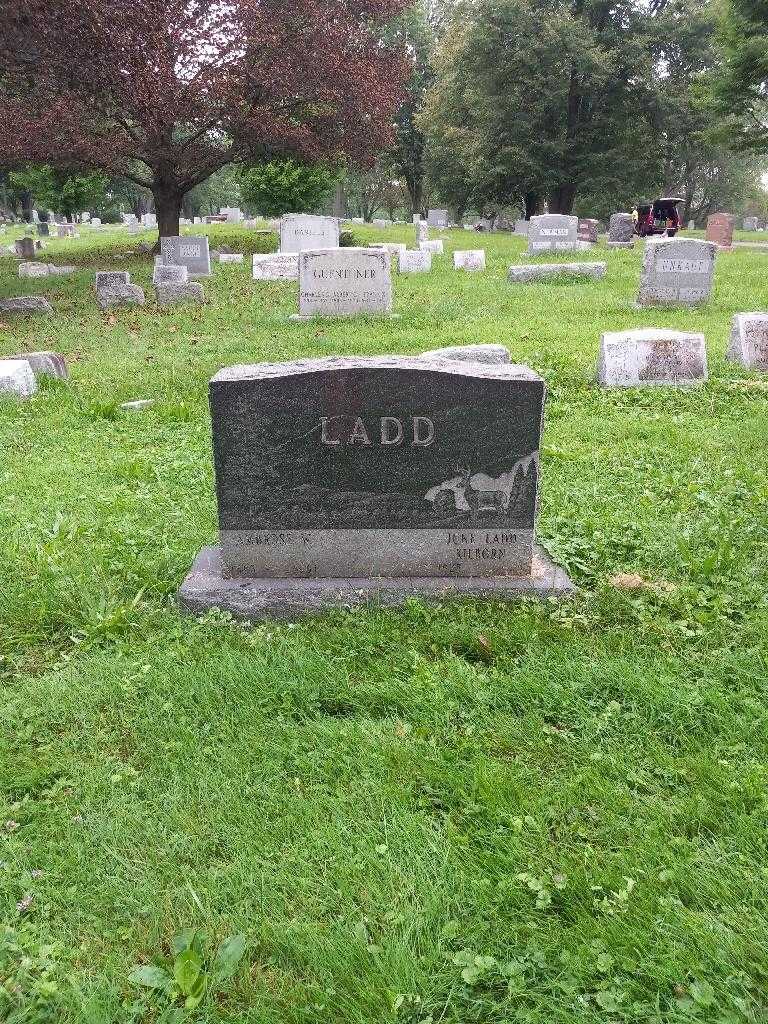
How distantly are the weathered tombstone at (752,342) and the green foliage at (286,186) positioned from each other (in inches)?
940

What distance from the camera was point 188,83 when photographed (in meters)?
18.9

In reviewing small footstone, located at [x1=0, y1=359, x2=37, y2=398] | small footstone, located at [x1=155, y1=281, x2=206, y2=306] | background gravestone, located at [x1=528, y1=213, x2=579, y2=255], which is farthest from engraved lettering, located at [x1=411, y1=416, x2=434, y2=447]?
background gravestone, located at [x1=528, y1=213, x2=579, y2=255]

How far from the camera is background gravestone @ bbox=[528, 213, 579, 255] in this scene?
23.8 metres

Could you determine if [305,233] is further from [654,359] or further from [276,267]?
[654,359]

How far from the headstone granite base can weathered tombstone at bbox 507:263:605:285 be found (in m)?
14.5

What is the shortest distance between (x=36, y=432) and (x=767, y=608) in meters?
6.08

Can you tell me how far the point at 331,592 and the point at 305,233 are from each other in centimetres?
1982

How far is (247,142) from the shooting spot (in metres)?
20.6

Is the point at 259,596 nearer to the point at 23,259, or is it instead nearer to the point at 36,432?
the point at 36,432

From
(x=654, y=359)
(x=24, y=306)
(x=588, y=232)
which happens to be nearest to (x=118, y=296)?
(x=24, y=306)

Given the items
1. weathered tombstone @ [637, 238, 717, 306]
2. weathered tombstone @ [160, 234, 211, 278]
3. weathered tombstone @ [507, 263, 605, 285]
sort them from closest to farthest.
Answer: weathered tombstone @ [637, 238, 717, 306] < weathered tombstone @ [507, 263, 605, 285] < weathered tombstone @ [160, 234, 211, 278]

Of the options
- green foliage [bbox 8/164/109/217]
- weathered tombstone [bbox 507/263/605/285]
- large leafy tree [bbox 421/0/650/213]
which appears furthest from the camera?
large leafy tree [bbox 421/0/650/213]

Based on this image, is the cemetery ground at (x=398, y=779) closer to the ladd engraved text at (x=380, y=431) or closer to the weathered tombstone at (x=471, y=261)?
the ladd engraved text at (x=380, y=431)

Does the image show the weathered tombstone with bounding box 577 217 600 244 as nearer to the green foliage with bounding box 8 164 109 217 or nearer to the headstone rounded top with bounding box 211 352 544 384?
the green foliage with bounding box 8 164 109 217
